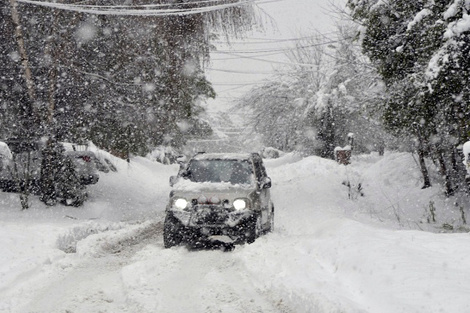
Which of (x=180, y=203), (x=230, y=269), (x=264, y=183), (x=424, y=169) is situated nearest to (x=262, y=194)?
(x=264, y=183)

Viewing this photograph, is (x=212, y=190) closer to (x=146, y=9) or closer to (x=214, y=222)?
(x=214, y=222)

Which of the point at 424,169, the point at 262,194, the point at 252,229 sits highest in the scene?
the point at 262,194

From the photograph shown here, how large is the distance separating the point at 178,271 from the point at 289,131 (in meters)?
28.8

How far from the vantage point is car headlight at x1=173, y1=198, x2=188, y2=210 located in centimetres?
916

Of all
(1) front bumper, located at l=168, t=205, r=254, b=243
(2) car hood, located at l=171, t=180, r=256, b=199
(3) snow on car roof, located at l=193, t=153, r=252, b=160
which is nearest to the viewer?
(1) front bumper, located at l=168, t=205, r=254, b=243

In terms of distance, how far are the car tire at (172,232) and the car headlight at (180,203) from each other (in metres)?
0.23

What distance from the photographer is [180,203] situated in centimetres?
920

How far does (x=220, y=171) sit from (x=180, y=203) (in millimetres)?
1415

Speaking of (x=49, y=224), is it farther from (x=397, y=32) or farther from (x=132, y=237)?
(x=397, y=32)

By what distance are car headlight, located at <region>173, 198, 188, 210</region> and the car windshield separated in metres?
0.97

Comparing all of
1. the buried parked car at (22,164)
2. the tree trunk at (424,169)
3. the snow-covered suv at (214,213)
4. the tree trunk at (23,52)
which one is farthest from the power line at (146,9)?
the tree trunk at (424,169)

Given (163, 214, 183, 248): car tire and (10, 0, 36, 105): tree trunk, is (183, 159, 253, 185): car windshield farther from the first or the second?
(10, 0, 36, 105): tree trunk

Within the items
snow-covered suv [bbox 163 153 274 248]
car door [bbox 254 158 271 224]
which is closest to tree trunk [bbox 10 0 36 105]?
snow-covered suv [bbox 163 153 274 248]

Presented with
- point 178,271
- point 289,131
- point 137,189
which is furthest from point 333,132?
point 178,271
